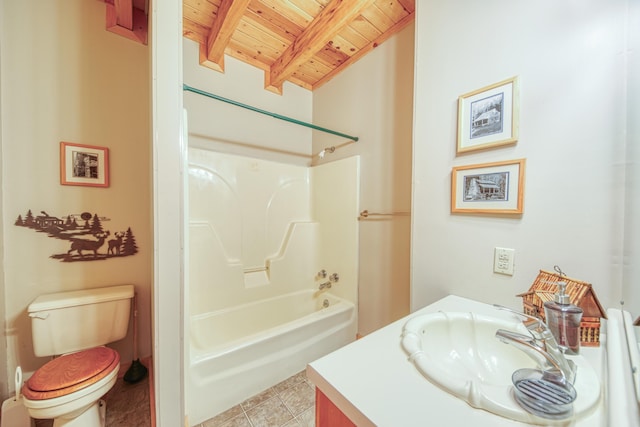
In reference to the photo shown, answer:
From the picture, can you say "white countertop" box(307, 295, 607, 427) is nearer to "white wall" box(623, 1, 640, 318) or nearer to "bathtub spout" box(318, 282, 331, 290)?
"white wall" box(623, 1, 640, 318)

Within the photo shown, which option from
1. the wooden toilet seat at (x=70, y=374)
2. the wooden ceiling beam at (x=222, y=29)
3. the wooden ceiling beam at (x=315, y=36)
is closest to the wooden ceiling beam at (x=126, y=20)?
the wooden ceiling beam at (x=222, y=29)

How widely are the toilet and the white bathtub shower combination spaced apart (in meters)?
0.42

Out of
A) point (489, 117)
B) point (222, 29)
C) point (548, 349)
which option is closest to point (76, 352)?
point (548, 349)

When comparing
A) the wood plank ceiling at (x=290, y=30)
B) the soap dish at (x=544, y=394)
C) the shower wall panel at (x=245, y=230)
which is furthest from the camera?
the shower wall panel at (x=245, y=230)

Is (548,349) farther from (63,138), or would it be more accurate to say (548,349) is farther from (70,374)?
(63,138)

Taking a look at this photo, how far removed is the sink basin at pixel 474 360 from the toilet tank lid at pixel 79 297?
1.87 metres

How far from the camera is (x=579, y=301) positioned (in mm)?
771

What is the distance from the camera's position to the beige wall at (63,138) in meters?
1.42

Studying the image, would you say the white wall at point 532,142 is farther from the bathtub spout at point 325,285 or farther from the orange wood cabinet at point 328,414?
the bathtub spout at point 325,285

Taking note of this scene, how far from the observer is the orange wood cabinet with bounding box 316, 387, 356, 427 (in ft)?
1.95

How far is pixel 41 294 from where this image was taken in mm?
1489

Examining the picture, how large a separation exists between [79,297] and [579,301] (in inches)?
101

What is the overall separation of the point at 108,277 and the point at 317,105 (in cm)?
258

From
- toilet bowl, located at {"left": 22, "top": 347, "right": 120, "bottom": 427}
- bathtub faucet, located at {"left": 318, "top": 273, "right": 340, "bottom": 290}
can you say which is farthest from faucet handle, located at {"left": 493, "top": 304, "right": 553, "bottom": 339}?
toilet bowl, located at {"left": 22, "top": 347, "right": 120, "bottom": 427}
